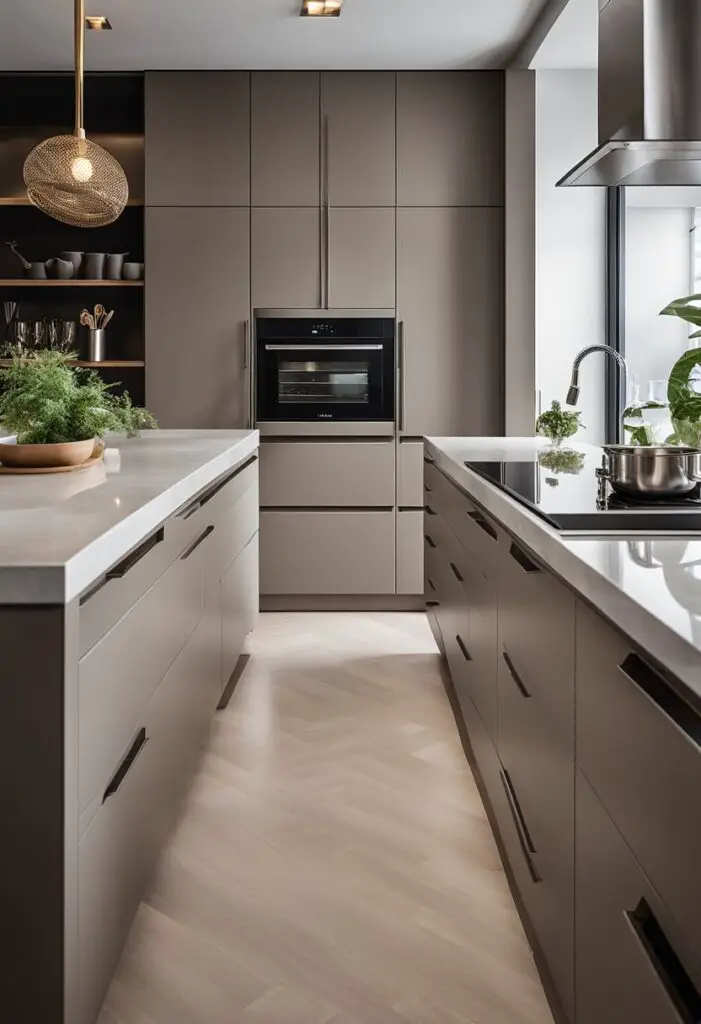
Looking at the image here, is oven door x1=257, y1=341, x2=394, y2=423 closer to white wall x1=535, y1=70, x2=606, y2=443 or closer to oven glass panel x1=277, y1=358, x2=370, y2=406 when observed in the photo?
oven glass panel x1=277, y1=358, x2=370, y2=406

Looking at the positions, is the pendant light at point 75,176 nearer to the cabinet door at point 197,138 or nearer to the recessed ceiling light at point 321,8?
the recessed ceiling light at point 321,8

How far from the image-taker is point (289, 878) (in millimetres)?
2273

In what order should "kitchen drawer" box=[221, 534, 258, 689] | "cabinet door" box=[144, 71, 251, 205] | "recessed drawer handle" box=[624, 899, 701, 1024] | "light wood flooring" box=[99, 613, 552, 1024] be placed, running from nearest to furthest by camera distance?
"recessed drawer handle" box=[624, 899, 701, 1024] → "light wood flooring" box=[99, 613, 552, 1024] → "kitchen drawer" box=[221, 534, 258, 689] → "cabinet door" box=[144, 71, 251, 205]

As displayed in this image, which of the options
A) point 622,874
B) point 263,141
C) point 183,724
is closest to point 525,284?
point 263,141

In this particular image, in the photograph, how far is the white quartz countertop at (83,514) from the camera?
4.28 ft

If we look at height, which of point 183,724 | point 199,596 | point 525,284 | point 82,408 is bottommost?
point 183,724

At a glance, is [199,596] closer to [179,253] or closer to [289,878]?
[289,878]

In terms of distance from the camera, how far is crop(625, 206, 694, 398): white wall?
4.71 m

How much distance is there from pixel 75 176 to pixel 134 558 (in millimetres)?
1637

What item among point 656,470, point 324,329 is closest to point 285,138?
point 324,329

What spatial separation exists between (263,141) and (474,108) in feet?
3.45

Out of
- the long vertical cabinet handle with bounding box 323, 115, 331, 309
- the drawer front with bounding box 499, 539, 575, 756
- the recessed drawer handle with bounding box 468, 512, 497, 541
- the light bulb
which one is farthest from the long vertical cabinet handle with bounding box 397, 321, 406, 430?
the drawer front with bounding box 499, 539, 575, 756

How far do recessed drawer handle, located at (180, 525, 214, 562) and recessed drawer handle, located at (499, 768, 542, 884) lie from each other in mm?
874

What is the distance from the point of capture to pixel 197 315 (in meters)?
5.10
